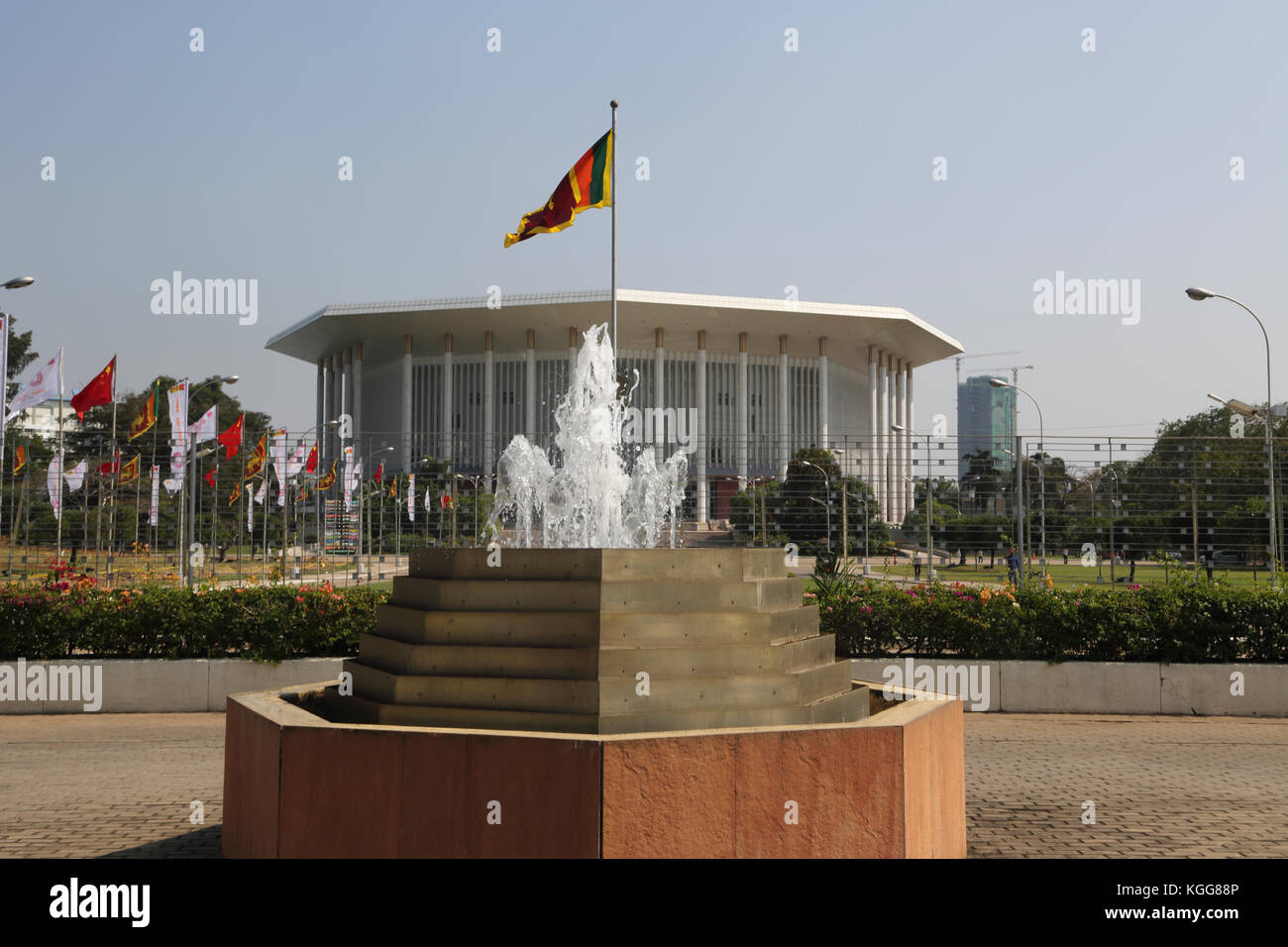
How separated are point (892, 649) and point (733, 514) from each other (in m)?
3.78

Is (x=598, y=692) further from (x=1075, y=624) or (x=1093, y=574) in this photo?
(x=1093, y=574)

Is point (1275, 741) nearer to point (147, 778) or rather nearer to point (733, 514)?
point (733, 514)

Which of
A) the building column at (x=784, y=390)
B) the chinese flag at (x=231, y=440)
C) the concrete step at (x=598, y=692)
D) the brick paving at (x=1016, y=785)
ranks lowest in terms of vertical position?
the brick paving at (x=1016, y=785)

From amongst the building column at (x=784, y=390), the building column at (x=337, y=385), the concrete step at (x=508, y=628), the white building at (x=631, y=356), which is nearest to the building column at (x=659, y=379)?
the white building at (x=631, y=356)

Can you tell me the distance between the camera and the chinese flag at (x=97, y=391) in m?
22.1

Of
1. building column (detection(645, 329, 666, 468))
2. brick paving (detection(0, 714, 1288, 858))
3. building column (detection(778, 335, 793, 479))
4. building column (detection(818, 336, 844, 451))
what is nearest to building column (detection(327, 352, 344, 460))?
building column (detection(645, 329, 666, 468))

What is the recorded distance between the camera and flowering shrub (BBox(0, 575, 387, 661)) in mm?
12289

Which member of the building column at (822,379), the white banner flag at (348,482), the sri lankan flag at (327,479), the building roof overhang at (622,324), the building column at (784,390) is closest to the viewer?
the sri lankan flag at (327,479)

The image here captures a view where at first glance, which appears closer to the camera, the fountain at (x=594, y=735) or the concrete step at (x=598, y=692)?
the fountain at (x=594, y=735)

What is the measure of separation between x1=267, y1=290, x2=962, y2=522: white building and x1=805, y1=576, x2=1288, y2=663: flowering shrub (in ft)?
187

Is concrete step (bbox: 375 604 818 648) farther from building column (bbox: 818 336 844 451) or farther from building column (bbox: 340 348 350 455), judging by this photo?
building column (bbox: 340 348 350 455)

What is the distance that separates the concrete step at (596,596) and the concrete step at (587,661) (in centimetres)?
22

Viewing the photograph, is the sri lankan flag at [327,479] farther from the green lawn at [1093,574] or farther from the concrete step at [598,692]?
the concrete step at [598,692]

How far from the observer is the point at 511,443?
55.0 ft
